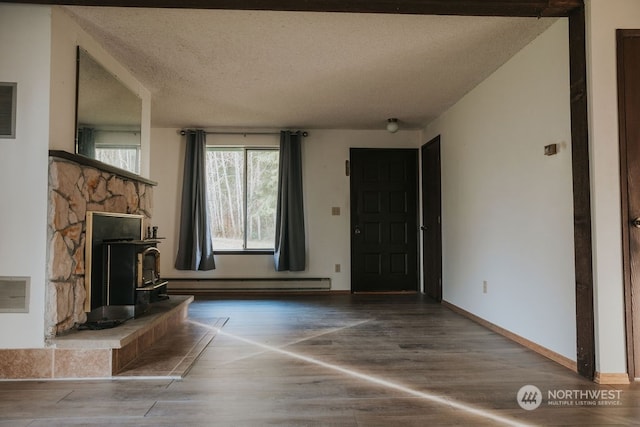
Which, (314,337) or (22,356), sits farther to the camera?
(314,337)

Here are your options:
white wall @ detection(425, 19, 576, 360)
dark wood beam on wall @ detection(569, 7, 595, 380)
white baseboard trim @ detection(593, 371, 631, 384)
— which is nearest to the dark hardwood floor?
white baseboard trim @ detection(593, 371, 631, 384)

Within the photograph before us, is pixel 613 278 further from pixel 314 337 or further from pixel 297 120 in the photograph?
pixel 297 120

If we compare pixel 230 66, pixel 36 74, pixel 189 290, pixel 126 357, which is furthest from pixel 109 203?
pixel 189 290

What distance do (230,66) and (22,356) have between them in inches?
96.1

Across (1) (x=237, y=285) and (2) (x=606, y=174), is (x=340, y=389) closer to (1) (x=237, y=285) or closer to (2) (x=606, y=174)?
(2) (x=606, y=174)

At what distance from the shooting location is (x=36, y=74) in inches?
81.8

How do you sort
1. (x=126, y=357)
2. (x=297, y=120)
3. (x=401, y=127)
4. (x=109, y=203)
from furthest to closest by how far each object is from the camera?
(x=401, y=127), (x=297, y=120), (x=109, y=203), (x=126, y=357)

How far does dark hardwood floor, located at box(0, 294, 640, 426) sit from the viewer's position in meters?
1.66

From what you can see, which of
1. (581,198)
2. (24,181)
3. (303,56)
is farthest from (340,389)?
(303,56)

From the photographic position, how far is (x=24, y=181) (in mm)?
2062

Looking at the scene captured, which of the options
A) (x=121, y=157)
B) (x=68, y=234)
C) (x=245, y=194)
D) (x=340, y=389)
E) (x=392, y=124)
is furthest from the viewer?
(x=245, y=194)

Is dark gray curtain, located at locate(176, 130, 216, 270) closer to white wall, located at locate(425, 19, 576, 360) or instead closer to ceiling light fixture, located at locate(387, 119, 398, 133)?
ceiling light fixture, located at locate(387, 119, 398, 133)

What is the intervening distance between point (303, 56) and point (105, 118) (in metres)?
1.56

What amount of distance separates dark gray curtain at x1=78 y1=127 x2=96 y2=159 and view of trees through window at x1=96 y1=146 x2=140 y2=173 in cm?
5
